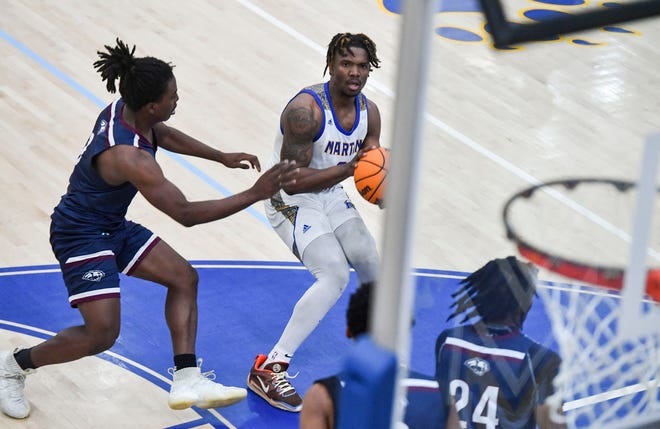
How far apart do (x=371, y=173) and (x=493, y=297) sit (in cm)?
167

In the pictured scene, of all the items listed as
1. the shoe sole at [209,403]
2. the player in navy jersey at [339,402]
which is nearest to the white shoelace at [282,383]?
the shoe sole at [209,403]

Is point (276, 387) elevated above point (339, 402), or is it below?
below

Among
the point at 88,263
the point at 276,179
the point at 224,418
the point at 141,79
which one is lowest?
the point at 224,418

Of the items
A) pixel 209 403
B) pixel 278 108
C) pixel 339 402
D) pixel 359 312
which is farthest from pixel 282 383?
pixel 278 108

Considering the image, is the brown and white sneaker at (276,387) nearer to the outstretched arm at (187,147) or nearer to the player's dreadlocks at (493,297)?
the outstretched arm at (187,147)

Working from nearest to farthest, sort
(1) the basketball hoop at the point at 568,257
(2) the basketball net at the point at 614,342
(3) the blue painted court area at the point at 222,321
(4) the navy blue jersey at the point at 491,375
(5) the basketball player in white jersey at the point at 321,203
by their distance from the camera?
(2) the basketball net at the point at 614,342
(1) the basketball hoop at the point at 568,257
(4) the navy blue jersey at the point at 491,375
(5) the basketball player in white jersey at the point at 321,203
(3) the blue painted court area at the point at 222,321

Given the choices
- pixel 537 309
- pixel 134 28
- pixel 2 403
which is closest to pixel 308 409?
pixel 537 309

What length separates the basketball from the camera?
16.9 feet

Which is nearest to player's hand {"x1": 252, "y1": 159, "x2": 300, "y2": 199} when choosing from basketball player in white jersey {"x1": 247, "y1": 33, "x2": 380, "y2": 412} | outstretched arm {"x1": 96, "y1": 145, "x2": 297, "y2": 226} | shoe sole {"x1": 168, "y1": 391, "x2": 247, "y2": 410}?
outstretched arm {"x1": 96, "y1": 145, "x2": 297, "y2": 226}

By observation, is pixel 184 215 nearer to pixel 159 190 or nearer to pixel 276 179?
pixel 159 190

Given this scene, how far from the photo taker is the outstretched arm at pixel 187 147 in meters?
5.33

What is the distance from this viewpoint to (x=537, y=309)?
11.7 ft

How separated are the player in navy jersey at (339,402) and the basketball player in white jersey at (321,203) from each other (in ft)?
5.11

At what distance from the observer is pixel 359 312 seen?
142 inches
